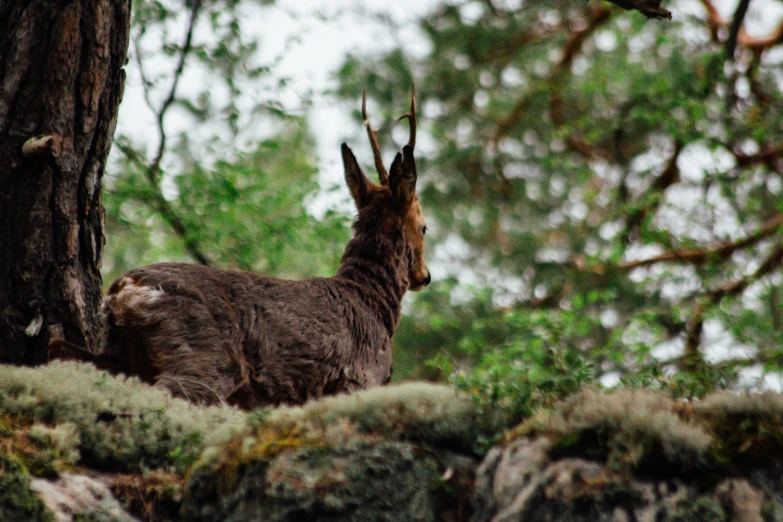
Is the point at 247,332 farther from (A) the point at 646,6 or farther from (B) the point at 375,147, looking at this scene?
(A) the point at 646,6

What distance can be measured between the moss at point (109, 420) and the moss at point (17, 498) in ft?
1.14

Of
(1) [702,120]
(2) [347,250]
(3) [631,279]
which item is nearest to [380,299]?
(2) [347,250]

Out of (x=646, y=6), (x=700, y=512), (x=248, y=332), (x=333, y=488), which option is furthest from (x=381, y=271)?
(x=700, y=512)

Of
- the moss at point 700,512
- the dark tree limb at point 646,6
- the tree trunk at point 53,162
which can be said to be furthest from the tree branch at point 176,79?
the moss at point 700,512

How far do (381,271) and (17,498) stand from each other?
4.29 metres

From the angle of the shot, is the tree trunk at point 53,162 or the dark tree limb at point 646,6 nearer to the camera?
the tree trunk at point 53,162

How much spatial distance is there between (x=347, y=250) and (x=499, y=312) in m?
7.52

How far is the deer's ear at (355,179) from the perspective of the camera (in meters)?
7.93

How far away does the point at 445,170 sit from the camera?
16672 millimetres

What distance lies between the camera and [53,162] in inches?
219

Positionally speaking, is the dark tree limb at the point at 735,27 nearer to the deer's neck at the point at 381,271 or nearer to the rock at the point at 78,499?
the deer's neck at the point at 381,271

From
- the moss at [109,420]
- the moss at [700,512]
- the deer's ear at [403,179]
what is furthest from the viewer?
the deer's ear at [403,179]

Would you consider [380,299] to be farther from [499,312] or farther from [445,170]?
[445,170]

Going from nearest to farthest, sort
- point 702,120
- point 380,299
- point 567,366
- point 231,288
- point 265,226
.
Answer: point 567,366
point 231,288
point 380,299
point 265,226
point 702,120
